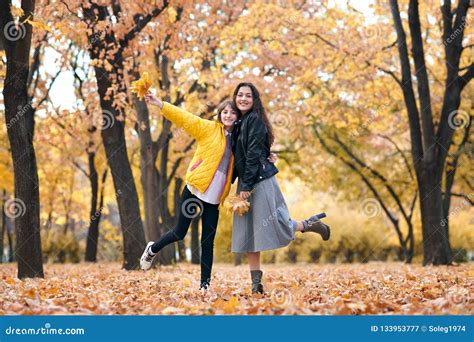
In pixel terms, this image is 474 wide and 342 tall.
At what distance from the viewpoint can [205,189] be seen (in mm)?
6723

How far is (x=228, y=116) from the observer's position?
6824mm

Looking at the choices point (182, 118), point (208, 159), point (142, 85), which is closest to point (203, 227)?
point (208, 159)

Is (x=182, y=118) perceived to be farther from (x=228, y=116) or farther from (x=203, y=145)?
(x=228, y=116)

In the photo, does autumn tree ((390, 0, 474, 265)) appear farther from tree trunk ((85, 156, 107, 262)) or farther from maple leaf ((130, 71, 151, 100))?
tree trunk ((85, 156, 107, 262))

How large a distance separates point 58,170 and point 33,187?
17.6m

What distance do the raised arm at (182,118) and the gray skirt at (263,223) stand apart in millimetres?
730

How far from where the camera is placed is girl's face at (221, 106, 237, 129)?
22.4ft

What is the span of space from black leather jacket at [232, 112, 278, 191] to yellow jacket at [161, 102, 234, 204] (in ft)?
0.55

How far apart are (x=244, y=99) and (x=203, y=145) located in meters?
0.65

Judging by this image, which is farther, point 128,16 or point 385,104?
point 385,104

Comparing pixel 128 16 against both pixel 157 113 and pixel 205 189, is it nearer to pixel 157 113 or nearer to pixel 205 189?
pixel 205 189

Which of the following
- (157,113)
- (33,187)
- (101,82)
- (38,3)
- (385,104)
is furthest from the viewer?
(157,113)

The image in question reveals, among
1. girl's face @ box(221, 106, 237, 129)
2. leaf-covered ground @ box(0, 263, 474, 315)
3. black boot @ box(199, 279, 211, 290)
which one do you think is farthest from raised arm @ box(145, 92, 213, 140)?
leaf-covered ground @ box(0, 263, 474, 315)

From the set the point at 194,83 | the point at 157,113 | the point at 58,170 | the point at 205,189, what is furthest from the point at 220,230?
the point at 205,189
